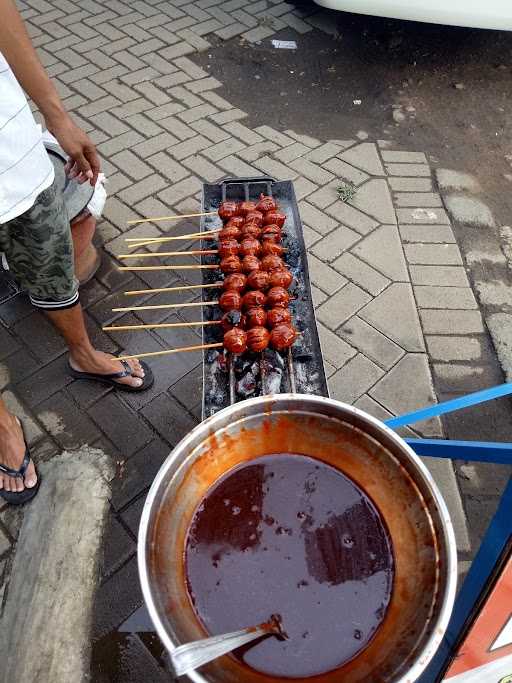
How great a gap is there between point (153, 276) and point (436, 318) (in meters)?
2.33

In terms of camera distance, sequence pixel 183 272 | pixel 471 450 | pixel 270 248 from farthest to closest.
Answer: pixel 183 272
pixel 270 248
pixel 471 450

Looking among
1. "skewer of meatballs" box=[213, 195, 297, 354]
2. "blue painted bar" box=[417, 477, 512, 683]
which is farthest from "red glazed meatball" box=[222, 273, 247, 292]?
"blue painted bar" box=[417, 477, 512, 683]

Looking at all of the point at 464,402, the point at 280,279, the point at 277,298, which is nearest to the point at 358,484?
the point at 464,402

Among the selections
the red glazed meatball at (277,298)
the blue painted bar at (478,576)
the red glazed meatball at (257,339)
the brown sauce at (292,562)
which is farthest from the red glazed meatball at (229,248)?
the blue painted bar at (478,576)

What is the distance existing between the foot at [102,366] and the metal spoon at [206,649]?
7.53 feet

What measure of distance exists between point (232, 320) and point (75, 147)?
132 centimetres

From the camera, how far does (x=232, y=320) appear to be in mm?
2711

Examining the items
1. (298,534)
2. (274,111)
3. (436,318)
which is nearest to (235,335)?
(298,534)

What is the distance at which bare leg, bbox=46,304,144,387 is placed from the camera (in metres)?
3.15

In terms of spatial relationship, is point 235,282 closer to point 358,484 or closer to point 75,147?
point 75,147

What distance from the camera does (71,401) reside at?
351 centimetres

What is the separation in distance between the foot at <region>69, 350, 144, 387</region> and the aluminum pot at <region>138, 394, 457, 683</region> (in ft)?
6.13

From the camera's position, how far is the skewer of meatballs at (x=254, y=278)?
262 centimetres

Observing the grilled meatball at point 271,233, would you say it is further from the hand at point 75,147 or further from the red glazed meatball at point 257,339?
the hand at point 75,147
